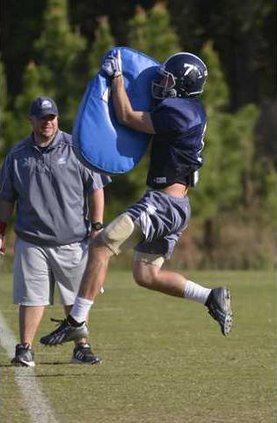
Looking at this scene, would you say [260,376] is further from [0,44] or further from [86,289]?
[0,44]

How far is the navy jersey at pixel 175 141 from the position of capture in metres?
9.81

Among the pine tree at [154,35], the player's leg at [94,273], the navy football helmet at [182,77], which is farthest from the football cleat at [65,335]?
the pine tree at [154,35]

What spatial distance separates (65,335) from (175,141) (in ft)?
5.16

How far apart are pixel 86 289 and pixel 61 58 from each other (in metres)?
21.4

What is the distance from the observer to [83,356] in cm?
1067

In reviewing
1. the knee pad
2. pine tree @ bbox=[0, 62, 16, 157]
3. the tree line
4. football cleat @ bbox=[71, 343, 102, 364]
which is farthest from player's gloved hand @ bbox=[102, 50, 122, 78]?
pine tree @ bbox=[0, 62, 16, 157]

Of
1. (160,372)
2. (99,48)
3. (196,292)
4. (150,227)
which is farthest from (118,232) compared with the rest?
(99,48)

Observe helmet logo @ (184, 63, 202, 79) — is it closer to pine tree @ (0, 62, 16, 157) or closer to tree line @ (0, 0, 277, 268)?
tree line @ (0, 0, 277, 268)

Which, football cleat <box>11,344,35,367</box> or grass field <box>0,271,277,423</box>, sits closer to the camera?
grass field <box>0,271,277,423</box>

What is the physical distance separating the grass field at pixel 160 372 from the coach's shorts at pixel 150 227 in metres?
0.89

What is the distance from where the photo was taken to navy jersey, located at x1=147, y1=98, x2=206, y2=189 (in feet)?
32.2

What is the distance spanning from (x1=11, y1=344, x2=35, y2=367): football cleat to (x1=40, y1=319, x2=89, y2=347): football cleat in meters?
0.90

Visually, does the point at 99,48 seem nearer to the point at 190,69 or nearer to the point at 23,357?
the point at 23,357

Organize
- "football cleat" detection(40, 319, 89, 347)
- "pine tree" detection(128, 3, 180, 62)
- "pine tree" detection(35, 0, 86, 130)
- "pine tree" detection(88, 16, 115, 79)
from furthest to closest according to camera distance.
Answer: "pine tree" detection(35, 0, 86, 130)
"pine tree" detection(88, 16, 115, 79)
"pine tree" detection(128, 3, 180, 62)
"football cleat" detection(40, 319, 89, 347)
